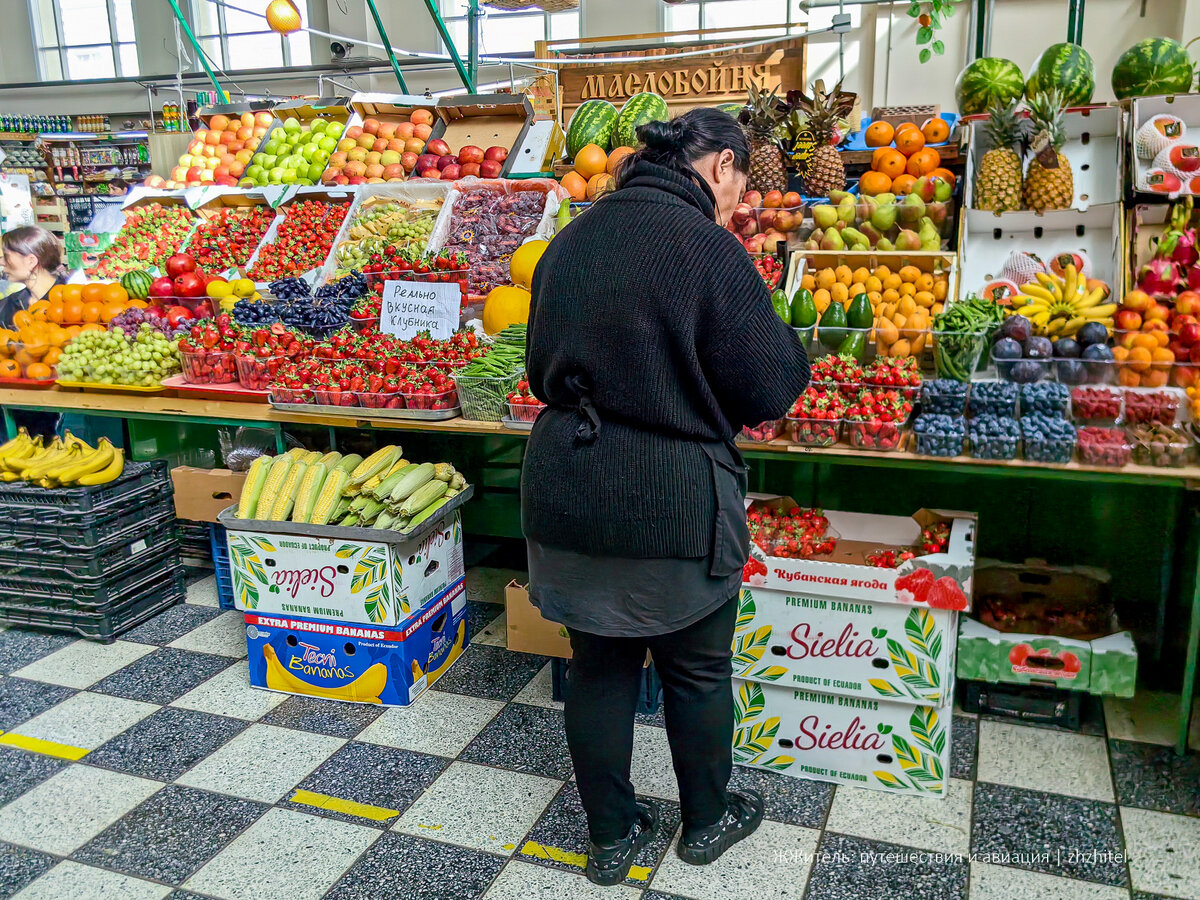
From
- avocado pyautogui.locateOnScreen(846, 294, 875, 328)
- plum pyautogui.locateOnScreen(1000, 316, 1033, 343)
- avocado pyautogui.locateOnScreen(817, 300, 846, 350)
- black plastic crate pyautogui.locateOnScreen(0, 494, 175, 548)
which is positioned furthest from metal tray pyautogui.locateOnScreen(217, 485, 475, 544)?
plum pyautogui.locateOnScreen(1000, 316, 1033, 343)

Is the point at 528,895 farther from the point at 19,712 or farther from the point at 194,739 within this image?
the point at 19,712

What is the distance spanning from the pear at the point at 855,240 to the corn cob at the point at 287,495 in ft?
6.72

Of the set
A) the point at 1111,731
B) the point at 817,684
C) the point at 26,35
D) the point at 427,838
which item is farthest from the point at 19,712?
the point at 26,35

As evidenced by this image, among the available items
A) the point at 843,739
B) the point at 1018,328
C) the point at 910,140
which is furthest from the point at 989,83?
the point at 843,739

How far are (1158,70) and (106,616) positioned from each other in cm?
440

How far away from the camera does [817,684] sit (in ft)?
7.75

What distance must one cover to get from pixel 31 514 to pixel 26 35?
17.5 m

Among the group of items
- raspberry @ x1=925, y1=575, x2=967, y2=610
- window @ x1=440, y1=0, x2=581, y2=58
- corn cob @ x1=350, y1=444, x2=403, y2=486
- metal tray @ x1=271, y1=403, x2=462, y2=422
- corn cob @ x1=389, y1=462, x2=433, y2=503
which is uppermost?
window @ x1=440, y1=0, x2=581, y2=58

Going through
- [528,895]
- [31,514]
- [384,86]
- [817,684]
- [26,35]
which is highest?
[26,35]

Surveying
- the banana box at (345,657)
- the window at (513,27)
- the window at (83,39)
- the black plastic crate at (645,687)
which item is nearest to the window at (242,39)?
the window at (83,39)

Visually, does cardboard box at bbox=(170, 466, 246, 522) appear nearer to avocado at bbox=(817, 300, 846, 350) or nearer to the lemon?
the lemon

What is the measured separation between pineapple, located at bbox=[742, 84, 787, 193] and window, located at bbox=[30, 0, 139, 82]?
1591 centimetres

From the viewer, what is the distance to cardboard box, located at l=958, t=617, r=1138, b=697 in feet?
7.98

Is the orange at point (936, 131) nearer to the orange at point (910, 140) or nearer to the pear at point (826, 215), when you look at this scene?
the orange at point (910, 140)
